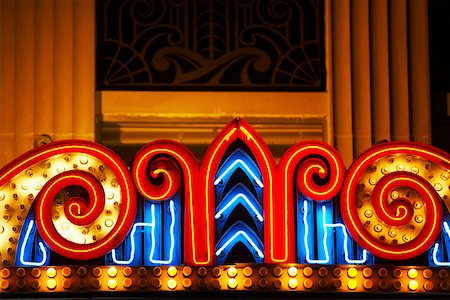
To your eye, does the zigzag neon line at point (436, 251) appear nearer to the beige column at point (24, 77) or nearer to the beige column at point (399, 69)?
the beige column at point (399, 69)

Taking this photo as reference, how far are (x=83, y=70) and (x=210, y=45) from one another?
1.39 m

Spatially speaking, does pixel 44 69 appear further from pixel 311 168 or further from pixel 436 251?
pixel 436 251

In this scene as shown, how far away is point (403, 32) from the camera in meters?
12.7

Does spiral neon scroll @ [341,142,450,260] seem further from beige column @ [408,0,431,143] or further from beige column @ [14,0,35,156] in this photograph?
beige column @ [14,0,35,156]

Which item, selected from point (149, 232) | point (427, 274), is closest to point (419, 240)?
point (427, 274)

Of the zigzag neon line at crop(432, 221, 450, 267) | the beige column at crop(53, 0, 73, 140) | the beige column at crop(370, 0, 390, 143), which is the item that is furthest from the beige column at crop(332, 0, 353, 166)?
the beige column at crop(53, 0, 73, 140)

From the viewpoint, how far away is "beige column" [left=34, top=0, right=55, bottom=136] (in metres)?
12.3

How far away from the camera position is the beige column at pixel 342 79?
490 inches

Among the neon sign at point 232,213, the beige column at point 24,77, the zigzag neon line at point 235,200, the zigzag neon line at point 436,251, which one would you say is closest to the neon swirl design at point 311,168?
the neon sign at point 232,213

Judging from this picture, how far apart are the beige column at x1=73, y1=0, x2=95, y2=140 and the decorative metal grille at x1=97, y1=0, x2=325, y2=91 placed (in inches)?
8.6

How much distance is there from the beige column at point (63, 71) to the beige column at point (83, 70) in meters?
0.05

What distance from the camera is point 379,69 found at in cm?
1259

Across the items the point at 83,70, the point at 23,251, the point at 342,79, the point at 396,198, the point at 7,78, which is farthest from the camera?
the point at 342,79

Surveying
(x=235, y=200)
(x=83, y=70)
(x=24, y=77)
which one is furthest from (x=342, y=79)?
(x=24, y=77)
